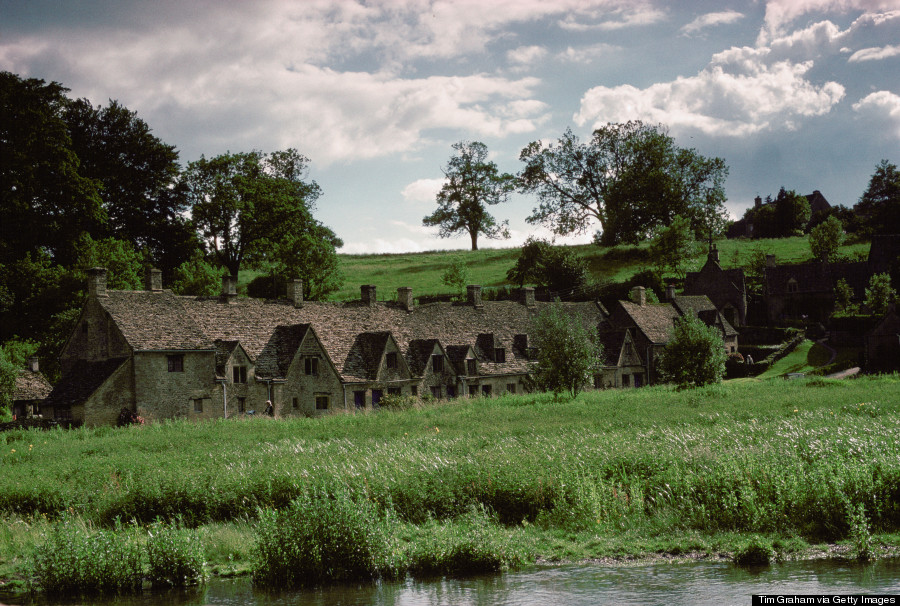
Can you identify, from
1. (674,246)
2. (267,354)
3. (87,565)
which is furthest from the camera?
(674,246)

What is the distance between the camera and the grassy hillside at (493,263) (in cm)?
9844

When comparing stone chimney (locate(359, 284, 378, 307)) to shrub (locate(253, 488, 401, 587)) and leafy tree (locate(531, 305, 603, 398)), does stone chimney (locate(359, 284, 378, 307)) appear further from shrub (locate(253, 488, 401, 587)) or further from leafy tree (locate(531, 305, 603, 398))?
shrub (locate(253, 488, 401, 587))

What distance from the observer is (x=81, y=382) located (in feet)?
148

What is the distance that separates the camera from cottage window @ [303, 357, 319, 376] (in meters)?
52.3

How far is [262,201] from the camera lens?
2908 inches

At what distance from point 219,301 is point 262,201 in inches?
849

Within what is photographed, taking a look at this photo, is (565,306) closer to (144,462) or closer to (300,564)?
(144,462)

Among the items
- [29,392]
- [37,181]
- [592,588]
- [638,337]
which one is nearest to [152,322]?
[37,181]

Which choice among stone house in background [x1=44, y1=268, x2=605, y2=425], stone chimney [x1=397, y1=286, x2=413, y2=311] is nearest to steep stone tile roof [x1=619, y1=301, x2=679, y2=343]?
stone house in background [x1=44, y1=268, x2=605, y2=425]

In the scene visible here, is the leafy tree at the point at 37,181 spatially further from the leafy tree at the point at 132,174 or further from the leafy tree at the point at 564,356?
the leafy tree at the point at 564,356

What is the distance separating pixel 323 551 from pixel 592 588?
5.75 meters

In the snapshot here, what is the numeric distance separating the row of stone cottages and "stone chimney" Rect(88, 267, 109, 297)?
0.07 meters

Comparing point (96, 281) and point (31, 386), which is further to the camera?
point (31, 386)

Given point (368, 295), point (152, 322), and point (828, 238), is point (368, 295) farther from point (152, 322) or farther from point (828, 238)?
point (828, 238)
